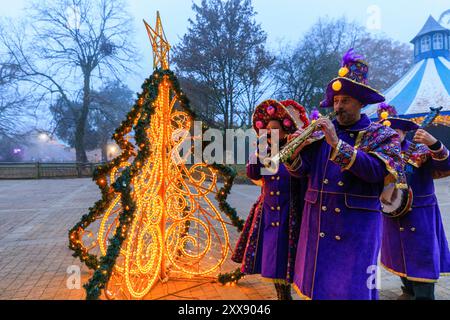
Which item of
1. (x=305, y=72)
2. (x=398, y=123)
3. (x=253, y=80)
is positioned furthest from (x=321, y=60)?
(x=398, y=123)

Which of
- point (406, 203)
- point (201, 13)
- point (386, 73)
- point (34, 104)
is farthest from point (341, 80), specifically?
point (386, 73)

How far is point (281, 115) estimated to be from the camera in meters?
2.97

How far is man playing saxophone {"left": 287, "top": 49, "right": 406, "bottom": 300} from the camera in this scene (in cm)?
199

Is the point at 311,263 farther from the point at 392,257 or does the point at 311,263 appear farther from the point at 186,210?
the point at 186,210

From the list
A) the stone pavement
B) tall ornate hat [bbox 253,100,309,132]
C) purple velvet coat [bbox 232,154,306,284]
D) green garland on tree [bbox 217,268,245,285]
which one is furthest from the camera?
green garland on tree [bbox 217,268,245,285]

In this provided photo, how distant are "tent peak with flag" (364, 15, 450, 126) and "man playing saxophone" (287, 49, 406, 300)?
13250 millimetres

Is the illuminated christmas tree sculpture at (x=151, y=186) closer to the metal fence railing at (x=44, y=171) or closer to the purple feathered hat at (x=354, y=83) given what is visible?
the purple feathered hat at (x=354, y=83)

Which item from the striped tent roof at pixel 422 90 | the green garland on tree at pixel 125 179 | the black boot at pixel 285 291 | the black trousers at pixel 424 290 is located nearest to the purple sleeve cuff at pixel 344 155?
the black boot at pixel 285 291

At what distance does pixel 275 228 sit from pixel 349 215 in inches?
30.5

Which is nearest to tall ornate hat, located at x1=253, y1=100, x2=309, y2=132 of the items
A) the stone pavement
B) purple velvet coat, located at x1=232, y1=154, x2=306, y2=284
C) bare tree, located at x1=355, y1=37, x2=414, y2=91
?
purple velvet coat, located at x1=232, y1=154, x2=306, y2=284

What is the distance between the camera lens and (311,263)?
221 cm

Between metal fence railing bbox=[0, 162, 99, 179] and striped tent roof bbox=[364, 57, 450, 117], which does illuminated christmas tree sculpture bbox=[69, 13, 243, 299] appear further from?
metal fence railing bbox=[0, 162, 99, 179]

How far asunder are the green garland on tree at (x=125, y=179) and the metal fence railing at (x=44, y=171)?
22.2 meters

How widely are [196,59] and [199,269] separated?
15182 mm
